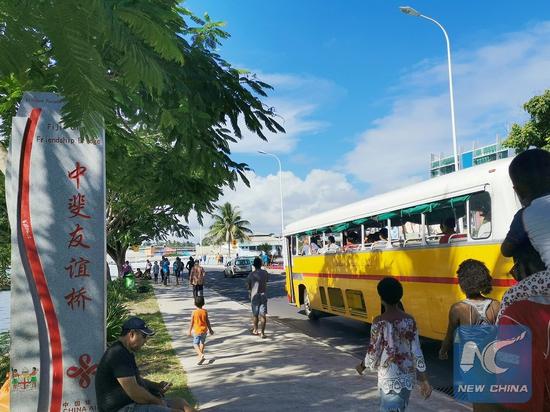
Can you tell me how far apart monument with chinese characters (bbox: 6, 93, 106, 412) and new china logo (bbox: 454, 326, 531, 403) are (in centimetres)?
383

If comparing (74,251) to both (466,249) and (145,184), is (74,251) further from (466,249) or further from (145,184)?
(466,249)

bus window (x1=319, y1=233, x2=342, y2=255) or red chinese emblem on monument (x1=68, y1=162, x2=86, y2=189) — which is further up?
red chinese emblem on monument (x1=68, y1=162, x2=86, y2=189)

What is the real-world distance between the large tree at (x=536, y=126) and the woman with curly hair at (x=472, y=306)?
59.8 feet

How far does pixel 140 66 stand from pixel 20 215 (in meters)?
3.51

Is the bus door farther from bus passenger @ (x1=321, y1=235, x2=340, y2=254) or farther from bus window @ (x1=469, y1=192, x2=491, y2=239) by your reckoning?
bus window @ (x1=469, y1=192, x2=491, y2=239)

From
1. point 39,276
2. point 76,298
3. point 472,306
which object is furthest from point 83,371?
point 472,306

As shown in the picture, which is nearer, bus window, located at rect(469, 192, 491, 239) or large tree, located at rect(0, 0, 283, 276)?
large tree, located at rect(0, 0, 283, 276)

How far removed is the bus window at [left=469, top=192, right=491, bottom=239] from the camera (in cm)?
716

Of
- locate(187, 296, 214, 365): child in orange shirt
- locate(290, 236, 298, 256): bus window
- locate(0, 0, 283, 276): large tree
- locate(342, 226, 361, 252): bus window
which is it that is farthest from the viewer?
locate(290, 236, 298, 256): bus window

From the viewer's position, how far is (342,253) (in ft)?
37.5

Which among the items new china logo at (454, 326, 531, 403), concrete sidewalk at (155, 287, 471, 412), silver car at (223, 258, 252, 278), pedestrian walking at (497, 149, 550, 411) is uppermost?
pedestrian walking at (497, 149, 550, 411)

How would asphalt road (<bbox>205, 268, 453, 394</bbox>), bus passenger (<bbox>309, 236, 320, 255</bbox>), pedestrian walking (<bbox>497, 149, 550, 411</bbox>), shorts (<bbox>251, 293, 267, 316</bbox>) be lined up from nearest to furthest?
pedestrian walking (<bbox>497, 149, 550, 411</bbox>)
asphalt road (<bbox>205, 268, 453, 394</bbox>)
shorts (<bbox>251, 293, 267, 316</bbox>)
bus passenger (<bbox>309, 236, 320, 255</bbox>)

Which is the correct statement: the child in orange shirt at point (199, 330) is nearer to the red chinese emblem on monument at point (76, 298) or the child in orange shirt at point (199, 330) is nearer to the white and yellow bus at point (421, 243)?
the white and yellow bus at point (421, 243)

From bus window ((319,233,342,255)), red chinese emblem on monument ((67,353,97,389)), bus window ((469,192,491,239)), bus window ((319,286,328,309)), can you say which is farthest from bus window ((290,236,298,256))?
red chinese emblem on monument ((67,353,97,389))
